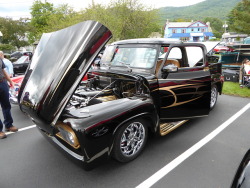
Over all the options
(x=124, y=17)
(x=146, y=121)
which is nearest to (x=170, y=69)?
(x=146, y=121)

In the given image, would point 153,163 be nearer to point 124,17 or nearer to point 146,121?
point 146,121

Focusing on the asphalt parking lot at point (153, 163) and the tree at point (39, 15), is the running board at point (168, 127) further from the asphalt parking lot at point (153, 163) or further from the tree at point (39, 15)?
the tree at point (39, 15)

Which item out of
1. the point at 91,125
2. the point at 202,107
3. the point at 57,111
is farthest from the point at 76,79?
the point at 202,107

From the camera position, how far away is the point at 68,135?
93.7 inches

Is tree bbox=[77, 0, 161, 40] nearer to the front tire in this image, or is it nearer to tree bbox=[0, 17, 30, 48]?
the front tire

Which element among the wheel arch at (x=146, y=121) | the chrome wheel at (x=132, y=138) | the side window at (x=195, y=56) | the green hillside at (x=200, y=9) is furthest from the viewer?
the green hillside at (x=200, y=9)

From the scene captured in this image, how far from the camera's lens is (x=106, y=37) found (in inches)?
98.3

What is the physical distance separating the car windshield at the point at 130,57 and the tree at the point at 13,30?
139 feet

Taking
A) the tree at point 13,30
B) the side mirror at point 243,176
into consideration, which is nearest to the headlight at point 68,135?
the side mirror at point 243,176

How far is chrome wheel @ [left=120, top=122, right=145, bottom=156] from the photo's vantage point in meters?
2.80

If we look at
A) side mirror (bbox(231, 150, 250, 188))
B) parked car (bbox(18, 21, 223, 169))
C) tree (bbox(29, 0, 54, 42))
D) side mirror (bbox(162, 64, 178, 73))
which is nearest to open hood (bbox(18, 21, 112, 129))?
parked car (bbox(18, 21, 223, 169))

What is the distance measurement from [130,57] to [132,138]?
1.69 m

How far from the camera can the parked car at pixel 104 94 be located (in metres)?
2.32

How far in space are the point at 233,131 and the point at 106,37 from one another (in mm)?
3332
